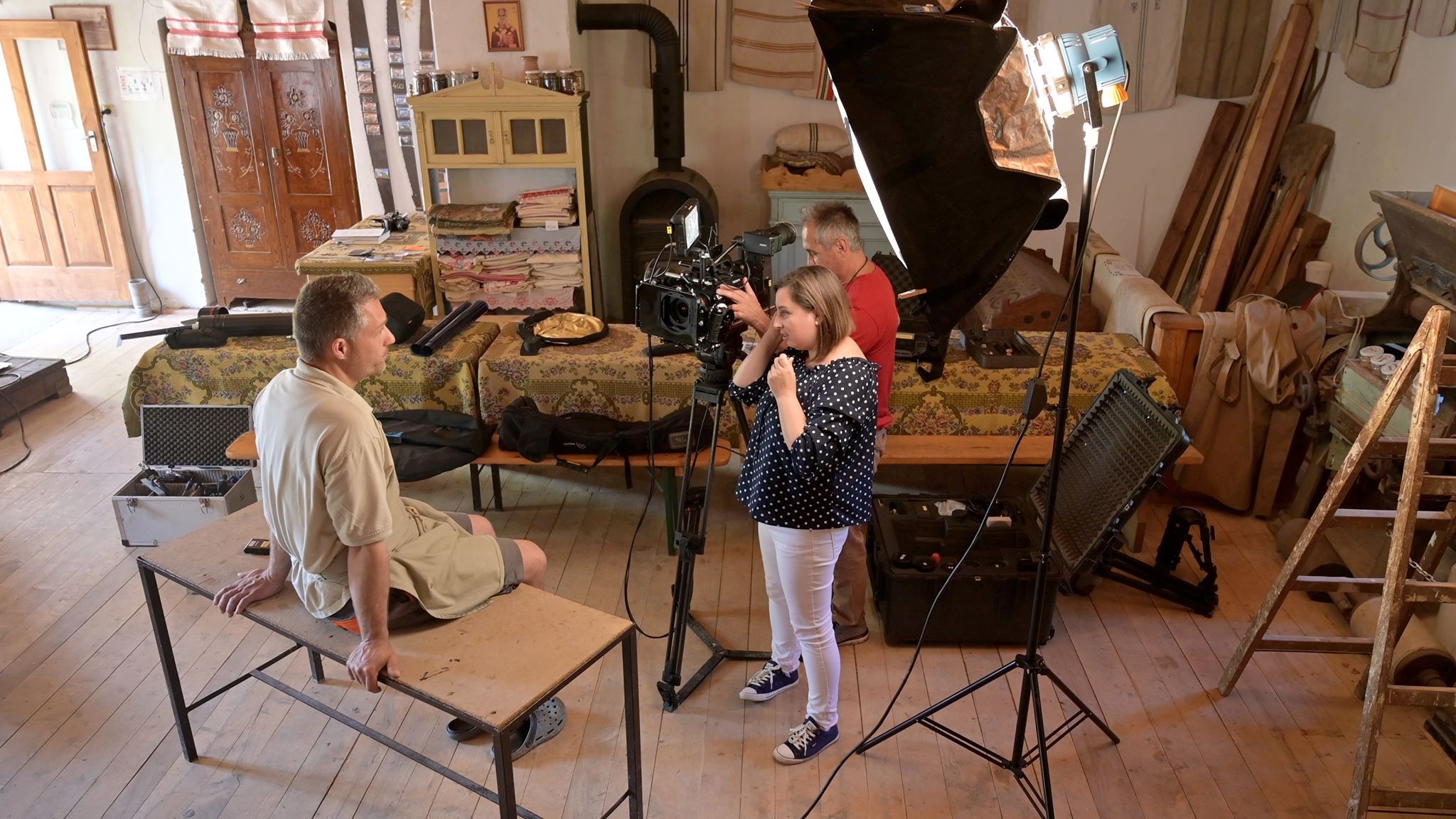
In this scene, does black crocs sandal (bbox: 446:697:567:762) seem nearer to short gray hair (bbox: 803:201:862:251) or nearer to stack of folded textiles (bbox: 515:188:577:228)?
short gray hair (bbox: 803:201:862:251)

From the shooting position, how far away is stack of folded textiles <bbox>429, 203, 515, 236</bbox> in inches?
198

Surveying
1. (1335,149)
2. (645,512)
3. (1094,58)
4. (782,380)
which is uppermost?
(1094,58)

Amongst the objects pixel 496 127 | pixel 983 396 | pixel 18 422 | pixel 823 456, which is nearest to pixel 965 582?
pixel 983 396

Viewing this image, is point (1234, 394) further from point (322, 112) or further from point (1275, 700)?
point (322, 112)

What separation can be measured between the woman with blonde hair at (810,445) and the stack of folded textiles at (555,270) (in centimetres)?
283

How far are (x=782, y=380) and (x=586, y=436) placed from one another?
55.2 inches

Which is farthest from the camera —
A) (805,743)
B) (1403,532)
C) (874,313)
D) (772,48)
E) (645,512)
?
(772,48)

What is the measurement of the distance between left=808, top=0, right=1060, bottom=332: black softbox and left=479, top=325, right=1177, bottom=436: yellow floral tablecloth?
225cm

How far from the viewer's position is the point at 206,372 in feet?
12.8

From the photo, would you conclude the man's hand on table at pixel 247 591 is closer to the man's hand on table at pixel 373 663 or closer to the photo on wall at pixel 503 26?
the man's hand on table at pixel 373 663

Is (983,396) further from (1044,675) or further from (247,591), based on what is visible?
(247,591)

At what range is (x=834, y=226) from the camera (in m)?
2.75

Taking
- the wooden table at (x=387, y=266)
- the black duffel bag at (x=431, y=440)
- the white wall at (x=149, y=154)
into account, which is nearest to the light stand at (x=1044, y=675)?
the black duffel bag at (x=431, y=440)

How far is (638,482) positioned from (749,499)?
1.86 meters
